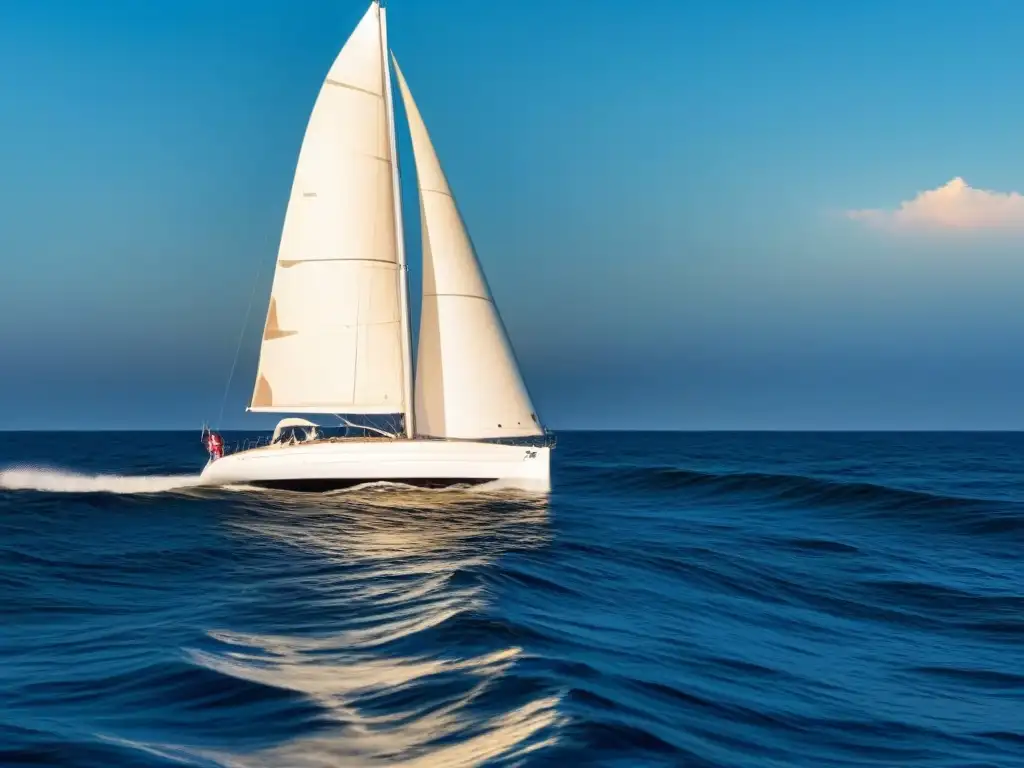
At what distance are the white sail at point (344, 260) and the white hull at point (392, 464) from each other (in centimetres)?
328

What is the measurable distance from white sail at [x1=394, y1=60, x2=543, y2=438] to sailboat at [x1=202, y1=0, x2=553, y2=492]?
4cm

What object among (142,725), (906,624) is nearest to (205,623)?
(142,725)

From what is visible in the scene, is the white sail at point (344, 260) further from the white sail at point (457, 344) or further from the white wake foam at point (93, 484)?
the white wake foam at point (93, 484)

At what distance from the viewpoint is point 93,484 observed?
3847 cm

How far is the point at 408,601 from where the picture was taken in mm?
15891

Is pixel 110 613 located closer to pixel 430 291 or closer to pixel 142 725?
pixel 142 725

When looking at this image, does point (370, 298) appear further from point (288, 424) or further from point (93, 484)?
point (93, 484)

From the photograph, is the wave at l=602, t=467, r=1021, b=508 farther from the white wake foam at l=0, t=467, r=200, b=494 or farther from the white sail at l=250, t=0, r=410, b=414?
the white wake foam at l=0, t=467, r=200, b=494

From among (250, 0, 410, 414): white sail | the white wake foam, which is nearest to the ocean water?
(250, 0, 410, 414): white sail

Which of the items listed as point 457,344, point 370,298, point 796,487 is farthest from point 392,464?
point 796,487

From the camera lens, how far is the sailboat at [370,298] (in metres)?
32.0

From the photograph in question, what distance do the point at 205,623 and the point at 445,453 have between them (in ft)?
52.4

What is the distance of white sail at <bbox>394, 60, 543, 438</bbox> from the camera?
31578 mm

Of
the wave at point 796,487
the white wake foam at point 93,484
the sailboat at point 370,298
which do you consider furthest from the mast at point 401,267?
the wave at point 796,487
